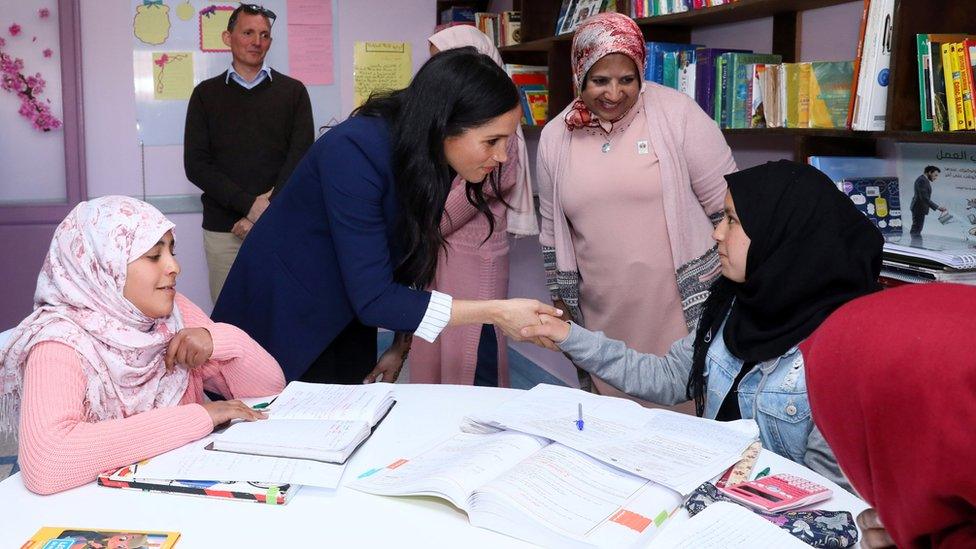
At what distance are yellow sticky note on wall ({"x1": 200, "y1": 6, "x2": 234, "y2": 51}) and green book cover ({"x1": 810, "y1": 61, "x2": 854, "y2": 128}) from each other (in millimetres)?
3135

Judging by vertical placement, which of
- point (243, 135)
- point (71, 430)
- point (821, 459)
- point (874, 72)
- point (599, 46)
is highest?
point (599, 46)

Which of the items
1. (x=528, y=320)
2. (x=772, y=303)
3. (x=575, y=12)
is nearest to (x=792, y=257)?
(x=772, y=303)

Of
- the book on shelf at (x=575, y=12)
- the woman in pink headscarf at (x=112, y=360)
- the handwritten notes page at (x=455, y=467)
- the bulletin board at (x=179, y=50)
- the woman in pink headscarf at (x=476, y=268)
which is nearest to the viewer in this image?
the handwritten notes page at (x=455, y=467)

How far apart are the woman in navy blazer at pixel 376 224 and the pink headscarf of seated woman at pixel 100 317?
30cm

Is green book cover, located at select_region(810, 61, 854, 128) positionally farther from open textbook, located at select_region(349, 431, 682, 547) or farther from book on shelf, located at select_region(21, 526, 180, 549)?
book on shelf, located at select_region(21, 526, 180, 549)

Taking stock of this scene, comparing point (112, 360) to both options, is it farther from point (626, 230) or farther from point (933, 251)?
point (933, 251)

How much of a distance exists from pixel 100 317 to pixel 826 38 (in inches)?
81.9

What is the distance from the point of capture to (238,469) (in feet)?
4.41

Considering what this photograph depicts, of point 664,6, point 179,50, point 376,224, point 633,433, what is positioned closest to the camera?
Result: point 633,433

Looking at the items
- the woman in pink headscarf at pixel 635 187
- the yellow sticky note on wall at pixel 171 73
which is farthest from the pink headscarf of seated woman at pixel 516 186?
the yellow sticky note on wall at pixel 171 73

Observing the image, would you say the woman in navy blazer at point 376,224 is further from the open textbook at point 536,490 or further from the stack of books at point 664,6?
the stack of books at point 664,6

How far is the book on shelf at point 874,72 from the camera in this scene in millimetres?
2029

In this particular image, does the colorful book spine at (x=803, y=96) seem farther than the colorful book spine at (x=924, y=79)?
Yes

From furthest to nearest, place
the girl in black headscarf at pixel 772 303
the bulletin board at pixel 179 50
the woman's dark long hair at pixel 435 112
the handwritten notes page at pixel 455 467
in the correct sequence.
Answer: the bulletin board at pixel 179 50 < the woman's dark long hair at pixel 435 112 < the girl in black headscarf at pixel 772 303 < the handwritten notes page at pixel 455 467
